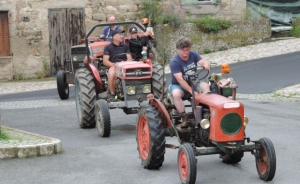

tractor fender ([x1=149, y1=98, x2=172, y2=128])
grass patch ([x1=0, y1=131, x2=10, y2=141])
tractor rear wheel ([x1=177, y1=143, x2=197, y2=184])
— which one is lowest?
grass patch ([x1=0, y1=131, x2=10, y2=141])

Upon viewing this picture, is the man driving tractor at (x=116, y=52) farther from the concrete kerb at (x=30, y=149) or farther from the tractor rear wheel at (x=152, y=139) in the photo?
the tractor rear wheel at (x=152, y=139)

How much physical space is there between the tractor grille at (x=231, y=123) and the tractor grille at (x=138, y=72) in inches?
178

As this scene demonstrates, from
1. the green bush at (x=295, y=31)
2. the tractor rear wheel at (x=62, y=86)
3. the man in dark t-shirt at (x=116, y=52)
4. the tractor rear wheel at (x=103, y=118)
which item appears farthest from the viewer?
the green bush at (x=295, y=31)

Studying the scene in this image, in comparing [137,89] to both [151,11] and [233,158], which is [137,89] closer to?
[233,158]

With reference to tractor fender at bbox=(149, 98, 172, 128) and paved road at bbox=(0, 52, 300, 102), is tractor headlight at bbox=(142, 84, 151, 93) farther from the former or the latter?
paved road at bbox=(0, 52, 300, 102)

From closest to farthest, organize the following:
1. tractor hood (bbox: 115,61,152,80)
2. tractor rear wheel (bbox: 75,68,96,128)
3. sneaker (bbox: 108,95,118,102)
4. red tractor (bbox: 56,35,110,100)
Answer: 1. tractor hood (bbox: 115,61,152,80)
2. sneaker (bbox: 108,95,118,102)
3. tractor rear wheel (bbox: 75,68,96,128)
4. red tractor (bbox: 56,35,110,100)

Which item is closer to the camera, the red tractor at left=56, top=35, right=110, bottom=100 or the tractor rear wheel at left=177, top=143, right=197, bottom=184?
the tractor rear wheel at left=177, top=143, right=197, bottom=184

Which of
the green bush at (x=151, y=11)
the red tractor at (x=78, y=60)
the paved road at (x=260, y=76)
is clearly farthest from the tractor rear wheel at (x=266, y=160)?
the green bush at (x=151, y=11)

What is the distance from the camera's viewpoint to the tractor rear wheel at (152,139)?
362 inches

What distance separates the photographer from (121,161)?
10.1 metres

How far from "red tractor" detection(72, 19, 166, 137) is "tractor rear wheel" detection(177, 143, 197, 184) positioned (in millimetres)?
3750

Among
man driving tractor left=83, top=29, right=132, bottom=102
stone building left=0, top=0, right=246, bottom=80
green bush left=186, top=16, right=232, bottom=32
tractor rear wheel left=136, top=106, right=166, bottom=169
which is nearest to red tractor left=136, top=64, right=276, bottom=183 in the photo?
tractor rear wheel left=136, top=106, right=166, bottom=169

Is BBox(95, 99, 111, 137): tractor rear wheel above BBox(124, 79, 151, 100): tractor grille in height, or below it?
below

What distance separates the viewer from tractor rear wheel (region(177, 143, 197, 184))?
821cm
